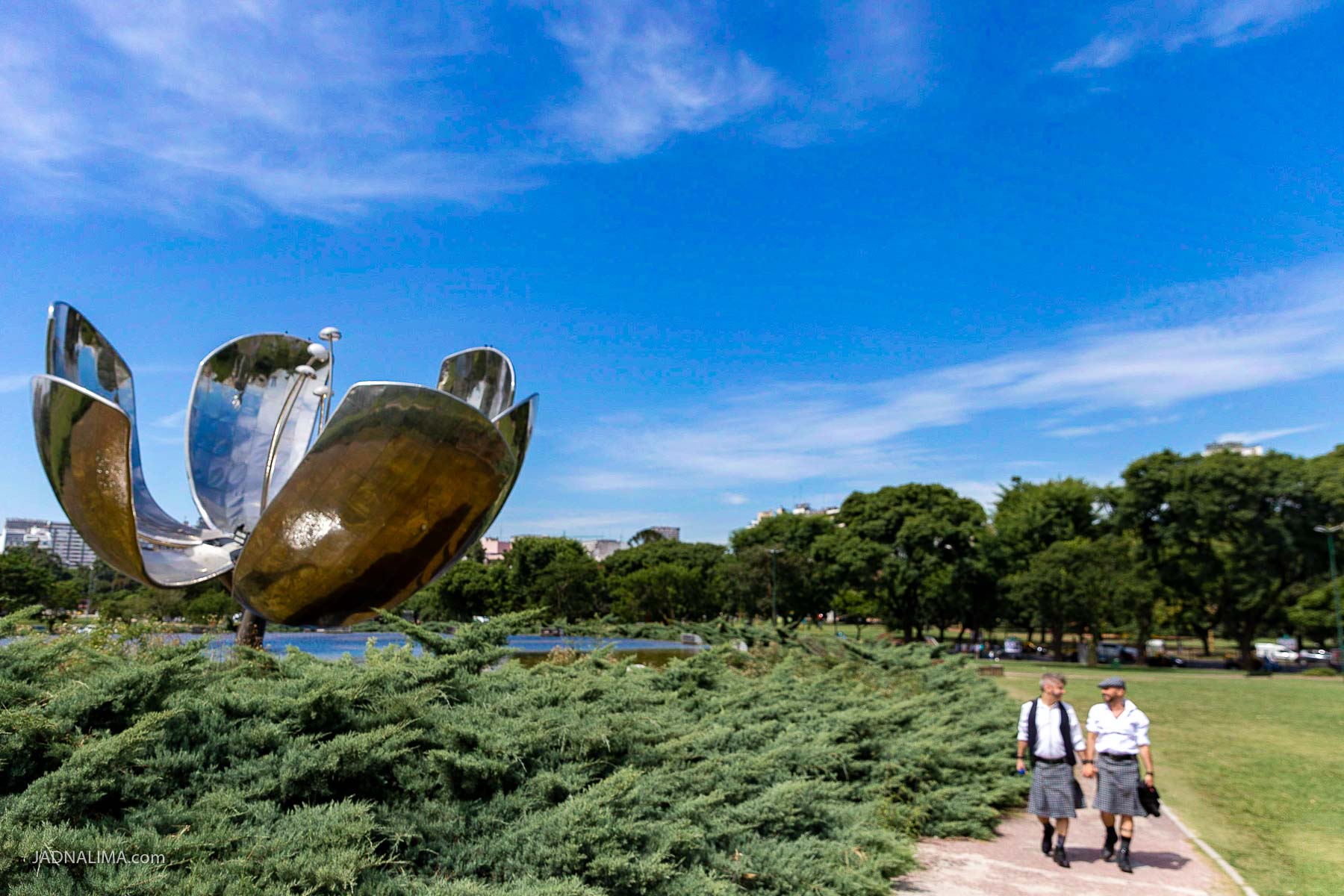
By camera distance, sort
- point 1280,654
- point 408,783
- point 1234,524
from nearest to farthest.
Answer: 1. point 408,783
2. point 1234,524
3. point 1280,654

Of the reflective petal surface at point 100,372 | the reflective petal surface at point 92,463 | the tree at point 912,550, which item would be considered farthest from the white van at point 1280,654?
the reflective petal surface at point 92,463

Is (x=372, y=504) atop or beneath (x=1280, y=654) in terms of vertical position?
atop

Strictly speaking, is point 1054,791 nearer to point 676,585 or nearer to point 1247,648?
point 1247,648

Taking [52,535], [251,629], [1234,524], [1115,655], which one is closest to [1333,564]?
[1234,524]

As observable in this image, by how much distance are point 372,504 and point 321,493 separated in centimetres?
41

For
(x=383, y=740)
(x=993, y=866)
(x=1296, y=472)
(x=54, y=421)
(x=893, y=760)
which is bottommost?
(x=993, y=866)

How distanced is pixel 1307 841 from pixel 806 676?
14.8ft

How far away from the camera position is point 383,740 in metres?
3.96

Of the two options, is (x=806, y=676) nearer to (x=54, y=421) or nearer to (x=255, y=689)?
(x=255, y=689)

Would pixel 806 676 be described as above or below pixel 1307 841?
above

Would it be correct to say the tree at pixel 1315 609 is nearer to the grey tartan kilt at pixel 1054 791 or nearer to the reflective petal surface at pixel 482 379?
the grey tartan kilt at pixel 1054 791

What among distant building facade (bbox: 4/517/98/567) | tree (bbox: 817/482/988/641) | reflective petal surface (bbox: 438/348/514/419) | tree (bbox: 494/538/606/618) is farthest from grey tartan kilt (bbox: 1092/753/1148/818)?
distant building facade (bbox: 4/517/98/567)

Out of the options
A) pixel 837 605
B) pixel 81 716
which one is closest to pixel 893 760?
pixel 81 716

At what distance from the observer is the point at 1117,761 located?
243 inches
